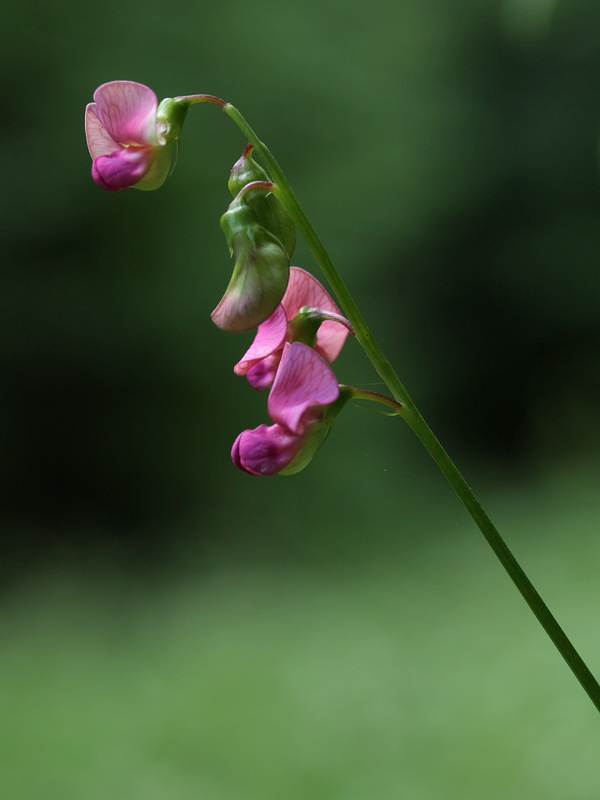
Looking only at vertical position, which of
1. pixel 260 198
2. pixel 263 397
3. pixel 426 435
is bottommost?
pixel 263 397

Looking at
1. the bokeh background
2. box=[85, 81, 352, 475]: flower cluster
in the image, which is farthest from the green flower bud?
the bokeh background

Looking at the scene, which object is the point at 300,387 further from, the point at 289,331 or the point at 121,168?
the point at 121,168

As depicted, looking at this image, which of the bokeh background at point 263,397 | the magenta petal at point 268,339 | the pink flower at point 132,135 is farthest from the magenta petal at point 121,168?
the bokeh background at point 263,397

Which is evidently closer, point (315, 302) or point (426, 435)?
point (426, 435)

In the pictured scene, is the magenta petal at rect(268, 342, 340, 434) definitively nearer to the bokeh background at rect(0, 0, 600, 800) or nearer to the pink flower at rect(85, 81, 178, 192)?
the pink flower at rect(85, 81, 178, 192)

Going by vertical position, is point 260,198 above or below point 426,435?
above

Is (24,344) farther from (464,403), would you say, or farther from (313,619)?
(464,403)

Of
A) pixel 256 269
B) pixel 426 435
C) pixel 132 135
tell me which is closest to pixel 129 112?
pixel 132 135
